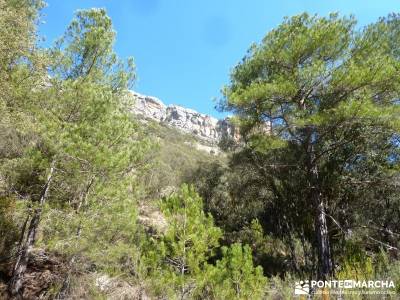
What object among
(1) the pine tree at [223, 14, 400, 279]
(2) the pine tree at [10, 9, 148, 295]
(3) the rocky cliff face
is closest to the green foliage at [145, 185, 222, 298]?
(2) the pine tree at [10, 9, 148, 295]

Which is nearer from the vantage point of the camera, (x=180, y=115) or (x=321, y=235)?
(x=321, y=235)

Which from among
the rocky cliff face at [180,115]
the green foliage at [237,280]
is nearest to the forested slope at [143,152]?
the green foliage at [237,280]

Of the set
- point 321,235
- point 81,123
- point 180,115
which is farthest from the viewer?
point 180,115

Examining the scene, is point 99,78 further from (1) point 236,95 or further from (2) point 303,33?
(2) point 303,33

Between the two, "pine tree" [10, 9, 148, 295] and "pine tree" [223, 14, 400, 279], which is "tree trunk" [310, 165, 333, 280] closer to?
"pine tree" [223, 14, 400, 279]

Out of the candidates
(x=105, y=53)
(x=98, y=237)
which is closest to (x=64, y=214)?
(x=98, y=237)

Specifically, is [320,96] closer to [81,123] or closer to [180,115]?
[81,123]

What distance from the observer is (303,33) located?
364 inches

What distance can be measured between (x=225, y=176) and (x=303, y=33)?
11382 millimetres

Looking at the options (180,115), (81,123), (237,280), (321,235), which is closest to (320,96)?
(321,235)

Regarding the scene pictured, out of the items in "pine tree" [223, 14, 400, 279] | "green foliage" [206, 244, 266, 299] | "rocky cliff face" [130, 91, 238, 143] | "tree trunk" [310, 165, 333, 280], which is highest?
"rocky cliff face" [130, 91, 238, 143]

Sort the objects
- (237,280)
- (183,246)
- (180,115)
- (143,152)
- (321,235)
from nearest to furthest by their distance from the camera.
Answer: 1. (237,280)
2. (183,246)
3. (143,152)
4. (321,235)
5. (180,115)

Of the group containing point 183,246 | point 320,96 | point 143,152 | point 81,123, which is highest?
Answer: point 320,96

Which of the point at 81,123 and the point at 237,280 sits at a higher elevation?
the point at 81,123
